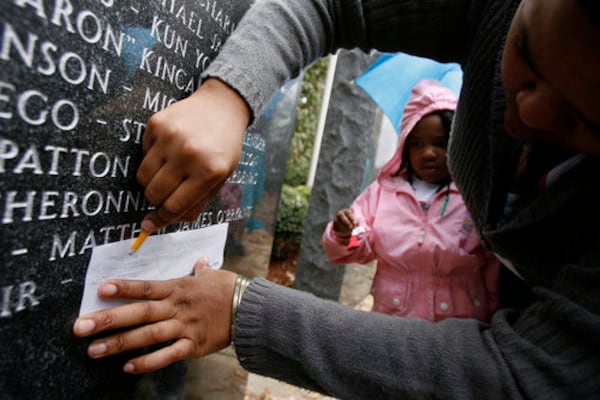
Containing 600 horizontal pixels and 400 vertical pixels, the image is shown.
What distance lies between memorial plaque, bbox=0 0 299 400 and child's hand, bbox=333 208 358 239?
1100 millimetres

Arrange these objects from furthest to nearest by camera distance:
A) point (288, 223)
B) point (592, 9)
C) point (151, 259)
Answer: point (288, 223)
point (151, 259)
point (592, 9)

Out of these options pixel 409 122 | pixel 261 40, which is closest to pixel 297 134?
pixel 409 122

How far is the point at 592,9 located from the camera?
594mm

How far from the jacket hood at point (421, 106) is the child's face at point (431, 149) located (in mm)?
48

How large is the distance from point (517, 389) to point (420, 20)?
1.04 m

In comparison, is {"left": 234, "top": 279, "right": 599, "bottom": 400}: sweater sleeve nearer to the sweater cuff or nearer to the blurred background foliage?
the sweater cuff

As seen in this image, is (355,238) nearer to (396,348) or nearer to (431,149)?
(431,149)

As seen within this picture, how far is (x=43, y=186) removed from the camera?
682 mm

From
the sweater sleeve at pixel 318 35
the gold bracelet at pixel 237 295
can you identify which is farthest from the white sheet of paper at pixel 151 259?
the sweater sleeve at pixel 318 35

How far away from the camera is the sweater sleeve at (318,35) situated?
933 mm

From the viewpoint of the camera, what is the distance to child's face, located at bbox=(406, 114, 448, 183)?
7.00ft

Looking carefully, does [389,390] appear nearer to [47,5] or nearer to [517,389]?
[517,389]

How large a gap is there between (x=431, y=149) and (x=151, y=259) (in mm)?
1655

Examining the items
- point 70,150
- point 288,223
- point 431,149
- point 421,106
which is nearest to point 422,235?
point 431,149
